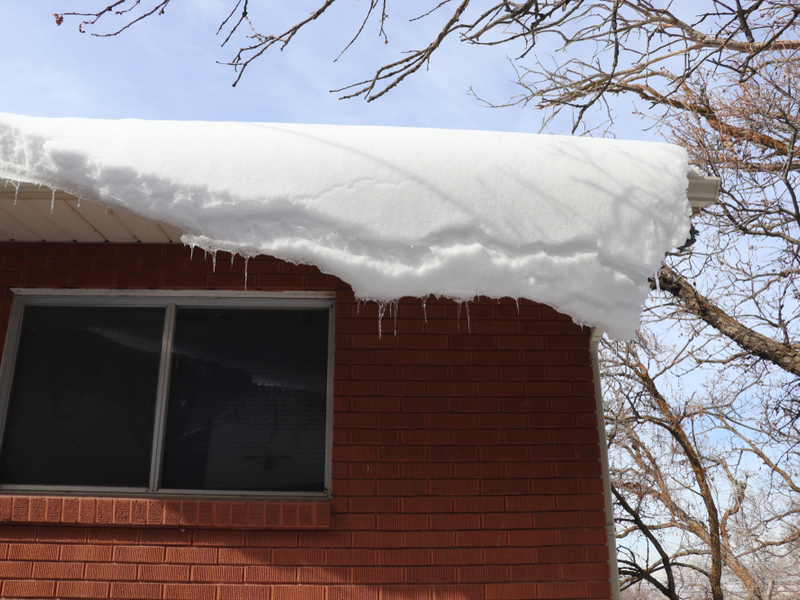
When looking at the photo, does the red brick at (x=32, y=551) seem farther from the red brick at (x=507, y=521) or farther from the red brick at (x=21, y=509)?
the red brick at (x=507, y=521)

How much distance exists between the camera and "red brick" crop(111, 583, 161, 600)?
3.37 meters

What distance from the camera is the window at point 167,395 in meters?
3.65

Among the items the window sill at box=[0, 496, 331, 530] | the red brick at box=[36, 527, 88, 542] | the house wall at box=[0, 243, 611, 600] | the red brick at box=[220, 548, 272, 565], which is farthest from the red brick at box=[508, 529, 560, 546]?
the red brick at box=[36, 527, 88, 542]

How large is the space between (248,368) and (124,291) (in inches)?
37.3

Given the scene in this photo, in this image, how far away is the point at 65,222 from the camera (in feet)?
11.8

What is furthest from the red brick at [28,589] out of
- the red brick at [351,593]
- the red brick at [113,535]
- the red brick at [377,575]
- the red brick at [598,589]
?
the red brick at [598,589]

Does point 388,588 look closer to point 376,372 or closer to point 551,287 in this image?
point 376,372

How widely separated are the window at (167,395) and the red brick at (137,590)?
50 cm

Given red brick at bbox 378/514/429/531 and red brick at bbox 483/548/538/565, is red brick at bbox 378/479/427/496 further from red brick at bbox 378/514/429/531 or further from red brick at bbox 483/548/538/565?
red brick at bbox 483/548/538/565

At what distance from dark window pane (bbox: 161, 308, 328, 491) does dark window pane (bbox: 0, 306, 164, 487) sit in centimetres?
18

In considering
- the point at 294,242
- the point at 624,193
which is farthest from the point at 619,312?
the point at 294,242

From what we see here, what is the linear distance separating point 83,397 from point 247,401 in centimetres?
101

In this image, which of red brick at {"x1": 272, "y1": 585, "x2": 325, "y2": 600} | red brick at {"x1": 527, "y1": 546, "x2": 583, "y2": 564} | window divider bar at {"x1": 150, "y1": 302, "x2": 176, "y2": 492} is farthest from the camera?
window divider bar at {"x1": 150, "y1": 302, "x2": 176, "y2": 492}

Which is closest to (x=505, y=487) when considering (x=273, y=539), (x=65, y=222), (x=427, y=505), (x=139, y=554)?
(x=427, y=505)
